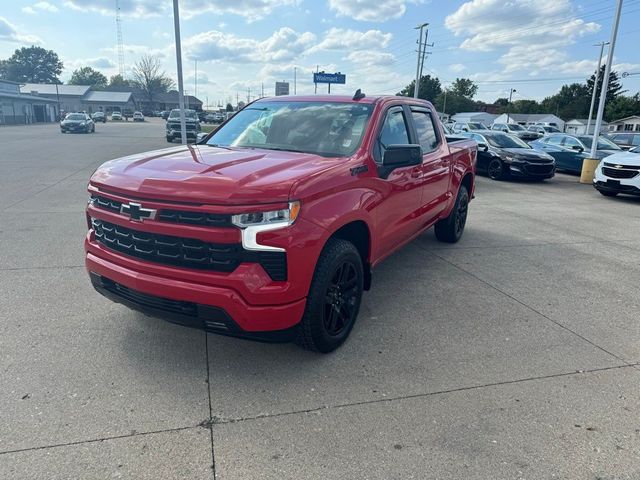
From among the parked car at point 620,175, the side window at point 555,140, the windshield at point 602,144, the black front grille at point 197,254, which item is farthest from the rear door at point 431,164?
the side window at point 555,140

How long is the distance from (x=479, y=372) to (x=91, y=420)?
2.54m

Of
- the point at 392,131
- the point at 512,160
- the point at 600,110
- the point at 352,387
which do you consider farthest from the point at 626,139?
the point at 352,387

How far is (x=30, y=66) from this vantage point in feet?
407

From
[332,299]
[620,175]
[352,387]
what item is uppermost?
[620,175]

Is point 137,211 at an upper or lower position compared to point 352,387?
upper

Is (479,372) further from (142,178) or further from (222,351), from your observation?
(142,178)

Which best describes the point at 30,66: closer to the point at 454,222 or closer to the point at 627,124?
the point at 627,124

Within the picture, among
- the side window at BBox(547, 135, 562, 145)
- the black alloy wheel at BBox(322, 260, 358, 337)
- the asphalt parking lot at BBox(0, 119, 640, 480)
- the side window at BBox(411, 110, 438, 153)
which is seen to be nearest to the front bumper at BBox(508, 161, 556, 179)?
the side window at BBox(547, 135, 562, 145)

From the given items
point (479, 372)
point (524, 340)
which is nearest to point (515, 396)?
point (479, 372)

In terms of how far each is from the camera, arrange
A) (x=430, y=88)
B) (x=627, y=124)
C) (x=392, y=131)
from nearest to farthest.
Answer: (x=392, y=131), (x=627, y=124), (x=430, y=88)

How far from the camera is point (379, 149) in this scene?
405 cm

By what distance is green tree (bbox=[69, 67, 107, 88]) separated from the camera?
12862 cm

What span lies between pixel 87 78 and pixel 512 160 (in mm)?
141034

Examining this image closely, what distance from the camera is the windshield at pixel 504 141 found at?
1588cm
